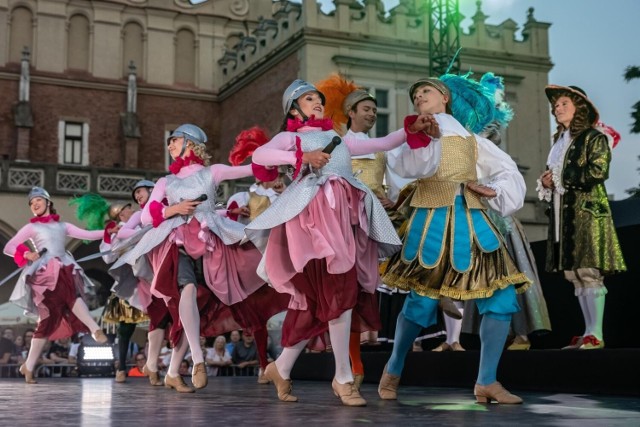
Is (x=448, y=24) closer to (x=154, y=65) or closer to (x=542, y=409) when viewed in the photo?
(x=154, y=65)

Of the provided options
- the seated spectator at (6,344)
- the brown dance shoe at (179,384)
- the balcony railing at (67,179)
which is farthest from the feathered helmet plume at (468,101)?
the balcony railing at (67,179)

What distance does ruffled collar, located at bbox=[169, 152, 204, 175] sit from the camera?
688 cm

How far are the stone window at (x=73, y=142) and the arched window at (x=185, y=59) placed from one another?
3611mm

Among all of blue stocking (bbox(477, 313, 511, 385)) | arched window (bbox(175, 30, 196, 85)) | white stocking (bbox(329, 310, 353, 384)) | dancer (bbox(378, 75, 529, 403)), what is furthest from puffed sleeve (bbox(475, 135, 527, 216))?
arched window (bbox(175, 30, 196, 85))

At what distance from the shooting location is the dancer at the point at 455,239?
4848 mm

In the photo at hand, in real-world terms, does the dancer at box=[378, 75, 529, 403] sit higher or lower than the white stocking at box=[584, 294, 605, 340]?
higher

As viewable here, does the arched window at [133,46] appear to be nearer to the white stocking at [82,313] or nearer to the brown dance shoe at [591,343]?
the white stocking at [82,313]

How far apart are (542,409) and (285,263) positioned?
1594 mm

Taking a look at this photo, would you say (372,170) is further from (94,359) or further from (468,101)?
(94,359)

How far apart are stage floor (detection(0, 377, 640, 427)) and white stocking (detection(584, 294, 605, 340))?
29.6 inches

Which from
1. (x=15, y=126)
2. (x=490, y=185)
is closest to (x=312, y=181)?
(x=490, y=185)

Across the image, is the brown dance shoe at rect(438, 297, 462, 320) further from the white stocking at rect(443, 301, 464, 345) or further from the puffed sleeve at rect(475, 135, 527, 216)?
the white stocking at rect(443, 301, 464, 345)

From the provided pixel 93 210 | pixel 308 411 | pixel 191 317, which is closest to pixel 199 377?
pixel 191 317

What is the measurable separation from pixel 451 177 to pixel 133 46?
26.9 m
